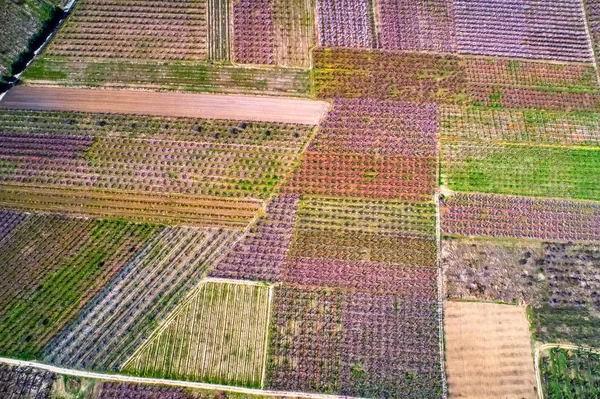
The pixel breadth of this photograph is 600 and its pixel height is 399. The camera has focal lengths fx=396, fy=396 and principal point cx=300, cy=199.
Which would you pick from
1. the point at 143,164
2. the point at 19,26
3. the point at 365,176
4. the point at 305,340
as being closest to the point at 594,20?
the point at 365,176

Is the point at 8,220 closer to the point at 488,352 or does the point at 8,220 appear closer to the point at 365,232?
the point at 365,232

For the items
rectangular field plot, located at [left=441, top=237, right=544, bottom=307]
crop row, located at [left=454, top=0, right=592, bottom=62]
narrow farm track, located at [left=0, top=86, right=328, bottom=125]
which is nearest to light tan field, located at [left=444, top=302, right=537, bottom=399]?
rectangular field plot, located at [left=441, top=237, right=544, bottom=307]

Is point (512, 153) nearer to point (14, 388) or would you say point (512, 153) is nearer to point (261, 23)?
point (261, 23)

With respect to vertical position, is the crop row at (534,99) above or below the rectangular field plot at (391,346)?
above

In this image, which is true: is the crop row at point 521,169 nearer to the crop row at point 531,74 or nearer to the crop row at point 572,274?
the crop row at point 572,274

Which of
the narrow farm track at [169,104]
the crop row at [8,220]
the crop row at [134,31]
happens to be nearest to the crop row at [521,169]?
the narrow farm track at [169,104]

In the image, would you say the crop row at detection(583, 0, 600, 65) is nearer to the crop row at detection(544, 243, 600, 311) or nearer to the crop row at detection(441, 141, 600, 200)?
the crop row at detection(441, 141, 600, 200)
